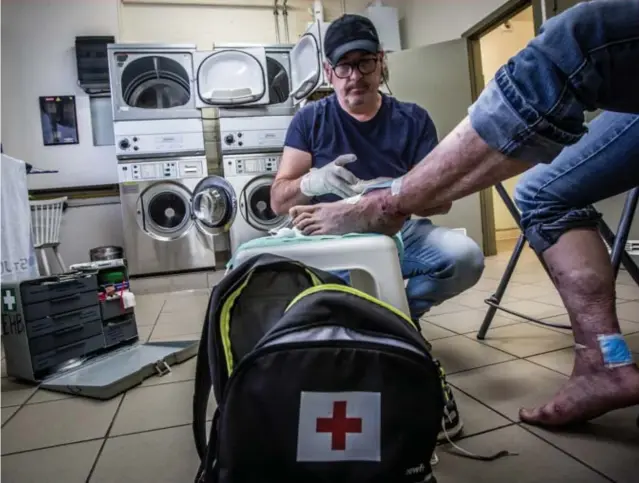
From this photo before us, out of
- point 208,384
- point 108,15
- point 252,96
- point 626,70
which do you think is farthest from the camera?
point 108,15

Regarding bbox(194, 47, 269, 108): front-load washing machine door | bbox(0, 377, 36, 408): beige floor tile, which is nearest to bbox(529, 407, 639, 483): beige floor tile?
bbox(0, 377, 36, 408): beige floor tile

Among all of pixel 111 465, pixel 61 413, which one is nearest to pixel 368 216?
pixel 111 465

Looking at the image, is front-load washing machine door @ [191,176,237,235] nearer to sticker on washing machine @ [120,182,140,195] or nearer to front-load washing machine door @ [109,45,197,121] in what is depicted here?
sticker on washing machine @ [120,182,140,195]

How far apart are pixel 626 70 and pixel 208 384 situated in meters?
0.72

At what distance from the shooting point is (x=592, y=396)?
2.64 feet

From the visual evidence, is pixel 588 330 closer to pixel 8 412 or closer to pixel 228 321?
pixel 228 321

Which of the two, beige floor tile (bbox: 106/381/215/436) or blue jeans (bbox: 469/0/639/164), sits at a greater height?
blue jeans (bbox: 469/0/639/164)

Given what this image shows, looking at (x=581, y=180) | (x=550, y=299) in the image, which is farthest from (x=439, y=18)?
(x=581, y=180)

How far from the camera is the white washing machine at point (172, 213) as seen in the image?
143 inches

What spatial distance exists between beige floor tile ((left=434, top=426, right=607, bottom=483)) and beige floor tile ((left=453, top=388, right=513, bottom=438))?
0.04 m

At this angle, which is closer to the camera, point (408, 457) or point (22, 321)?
point (408, 457)

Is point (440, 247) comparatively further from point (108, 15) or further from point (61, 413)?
point (108, 15)

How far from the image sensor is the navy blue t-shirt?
1.37 meters

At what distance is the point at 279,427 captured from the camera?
1.81ft
